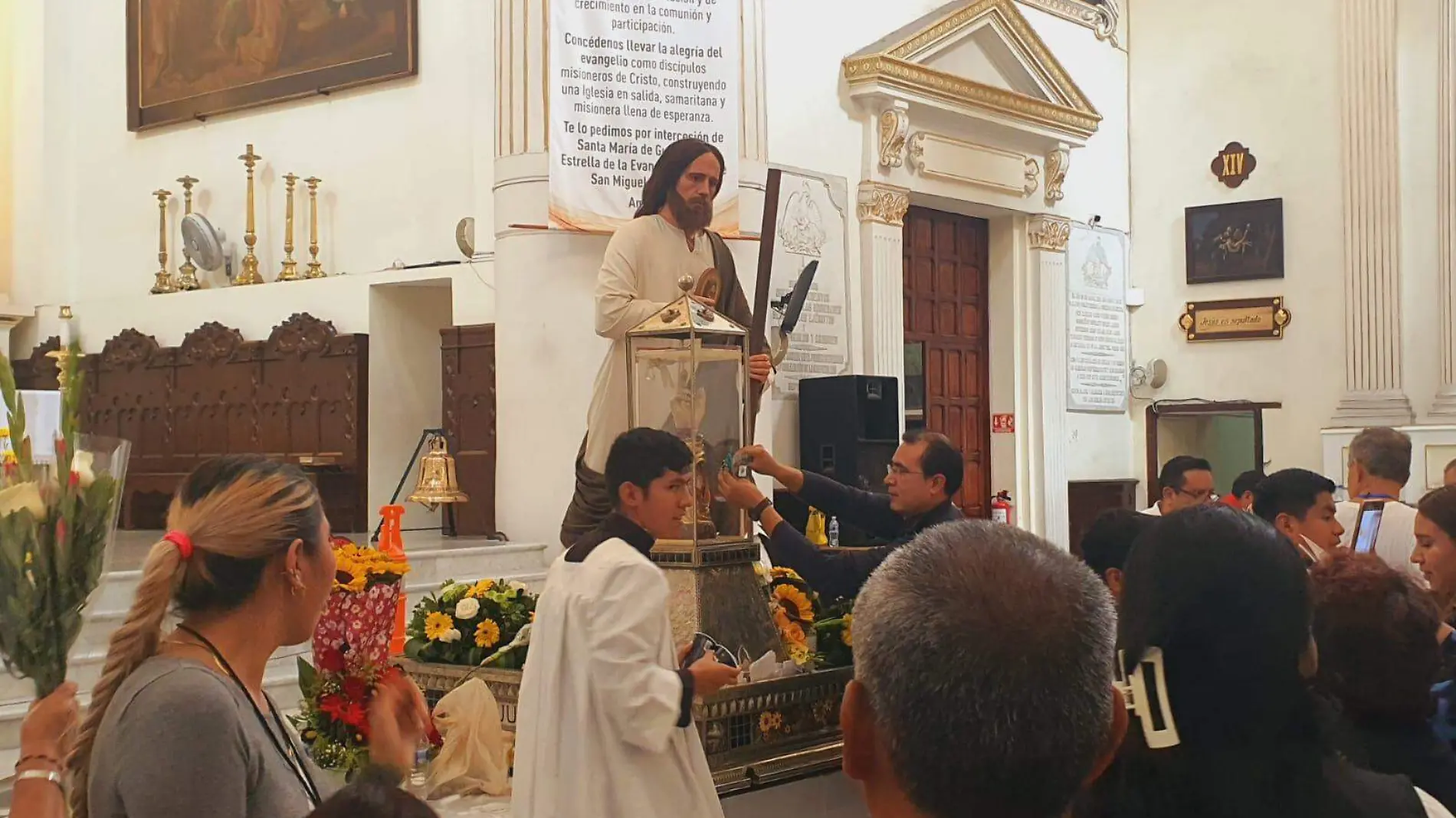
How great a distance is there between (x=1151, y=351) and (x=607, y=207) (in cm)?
726

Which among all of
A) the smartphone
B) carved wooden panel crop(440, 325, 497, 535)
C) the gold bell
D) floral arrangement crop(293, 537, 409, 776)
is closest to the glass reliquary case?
floral arrangement crop(293, 537, 409, 776)

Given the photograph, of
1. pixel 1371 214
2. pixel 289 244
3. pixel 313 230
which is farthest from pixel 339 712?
pixel 1371 214

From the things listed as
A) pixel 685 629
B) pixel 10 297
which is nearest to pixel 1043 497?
pixel 685 629

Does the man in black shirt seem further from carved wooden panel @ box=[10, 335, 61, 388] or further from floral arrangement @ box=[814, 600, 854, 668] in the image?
carved wooden panel @ box=[10, 335, 61, 388]

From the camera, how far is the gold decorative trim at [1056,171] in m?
13.0

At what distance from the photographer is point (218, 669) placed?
81.0 inches

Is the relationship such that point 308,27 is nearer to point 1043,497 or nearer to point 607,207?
point 607,207

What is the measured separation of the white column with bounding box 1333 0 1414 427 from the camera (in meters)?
12.6

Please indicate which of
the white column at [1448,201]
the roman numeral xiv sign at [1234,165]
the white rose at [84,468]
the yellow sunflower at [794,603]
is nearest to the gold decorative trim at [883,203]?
the roman numeral xiv sign at [1234,165]

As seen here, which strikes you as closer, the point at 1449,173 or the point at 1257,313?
the point at 1449,173

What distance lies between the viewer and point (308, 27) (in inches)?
490

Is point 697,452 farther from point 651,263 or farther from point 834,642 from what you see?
point 651,263

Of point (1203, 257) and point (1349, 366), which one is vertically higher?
point (1203, 257)

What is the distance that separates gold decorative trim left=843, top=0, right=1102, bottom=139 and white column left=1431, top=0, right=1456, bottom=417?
9.90ft
